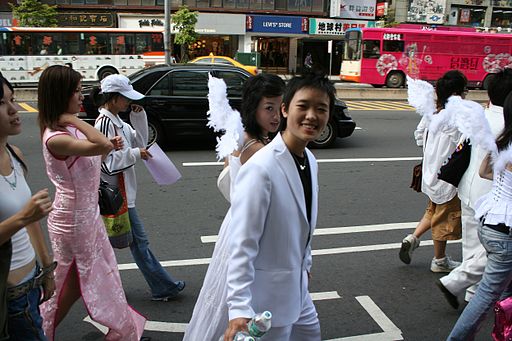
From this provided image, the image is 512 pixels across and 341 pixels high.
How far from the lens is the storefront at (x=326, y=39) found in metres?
31.4

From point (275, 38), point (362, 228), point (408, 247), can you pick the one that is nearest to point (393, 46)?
point (275, 38)

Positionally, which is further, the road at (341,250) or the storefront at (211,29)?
the storefront at (211,29)

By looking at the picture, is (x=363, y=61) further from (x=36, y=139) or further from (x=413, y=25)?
(x=36, y=139)

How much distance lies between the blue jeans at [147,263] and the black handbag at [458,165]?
2.14m

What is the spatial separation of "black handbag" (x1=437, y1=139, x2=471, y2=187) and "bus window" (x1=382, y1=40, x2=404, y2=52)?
20320 millimetres

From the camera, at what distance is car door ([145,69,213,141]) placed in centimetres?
870

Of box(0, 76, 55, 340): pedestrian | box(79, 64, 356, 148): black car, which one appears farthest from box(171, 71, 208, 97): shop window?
box(0, 76, 55, 340): pedestrian

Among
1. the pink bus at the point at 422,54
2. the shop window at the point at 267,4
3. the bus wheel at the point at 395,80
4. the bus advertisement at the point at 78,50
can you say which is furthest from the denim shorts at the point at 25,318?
the shop window at the point at 267,4

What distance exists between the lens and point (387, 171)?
761cm

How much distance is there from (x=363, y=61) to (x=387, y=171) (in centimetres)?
1603

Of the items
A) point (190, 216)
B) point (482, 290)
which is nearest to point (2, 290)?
point (482, 290)

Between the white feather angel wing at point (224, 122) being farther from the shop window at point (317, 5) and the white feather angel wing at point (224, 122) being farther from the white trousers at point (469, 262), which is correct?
the shop window at point (317, 5)

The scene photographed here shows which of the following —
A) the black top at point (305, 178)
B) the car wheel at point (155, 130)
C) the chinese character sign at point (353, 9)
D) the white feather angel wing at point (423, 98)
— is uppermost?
the chinese character sign at point (353, 9)

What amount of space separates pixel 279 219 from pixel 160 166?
1.79 metres
